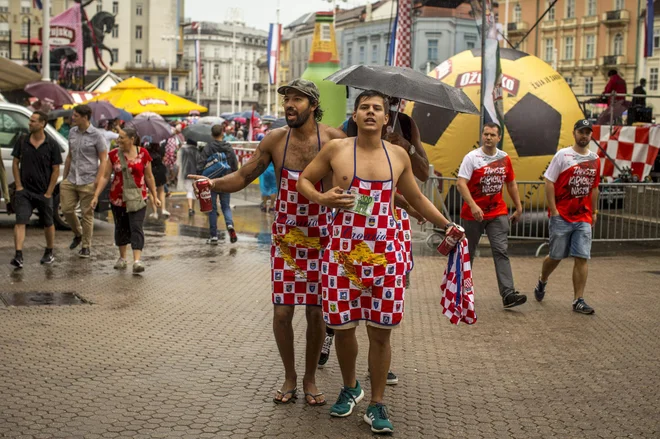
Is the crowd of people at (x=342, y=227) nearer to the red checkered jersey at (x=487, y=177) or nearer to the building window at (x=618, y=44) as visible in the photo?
the red checkered jersey at (x=487, y=177)

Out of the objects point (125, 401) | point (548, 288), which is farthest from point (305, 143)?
point (548, 288)

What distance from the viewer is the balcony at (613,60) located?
71.1m

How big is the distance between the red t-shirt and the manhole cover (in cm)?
193

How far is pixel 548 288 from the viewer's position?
10703mm

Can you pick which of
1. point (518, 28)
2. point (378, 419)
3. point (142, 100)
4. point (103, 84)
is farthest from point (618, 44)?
point (378, 419)

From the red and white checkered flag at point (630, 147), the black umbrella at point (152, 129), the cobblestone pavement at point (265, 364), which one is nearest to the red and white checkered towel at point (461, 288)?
the cobblestone pavement at point (265, 364)

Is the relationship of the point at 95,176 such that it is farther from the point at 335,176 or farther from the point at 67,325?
the point at 335,176

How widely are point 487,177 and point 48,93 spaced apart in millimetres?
18824

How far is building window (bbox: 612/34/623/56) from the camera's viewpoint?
7202 cm

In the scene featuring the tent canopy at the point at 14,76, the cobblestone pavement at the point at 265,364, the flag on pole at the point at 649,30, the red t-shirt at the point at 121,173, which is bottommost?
the cobblestone pavement at the point at 265,364

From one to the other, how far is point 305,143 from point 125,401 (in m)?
1.88

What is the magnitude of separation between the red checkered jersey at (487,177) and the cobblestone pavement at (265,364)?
38.9 inches

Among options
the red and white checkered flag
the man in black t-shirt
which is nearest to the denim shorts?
the man in black t-shirt

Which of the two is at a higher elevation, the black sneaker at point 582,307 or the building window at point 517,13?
the building window at point 517,13
